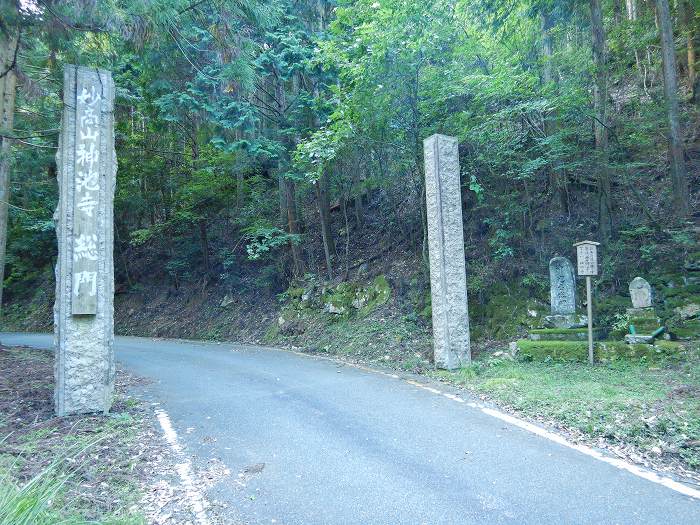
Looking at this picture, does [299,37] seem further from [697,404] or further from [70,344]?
[697,404]

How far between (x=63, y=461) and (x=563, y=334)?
973cm

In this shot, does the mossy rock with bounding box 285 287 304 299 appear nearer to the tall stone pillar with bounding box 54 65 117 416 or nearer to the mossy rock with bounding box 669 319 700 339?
the tall stone pillar with bounding box 54 65 117 416

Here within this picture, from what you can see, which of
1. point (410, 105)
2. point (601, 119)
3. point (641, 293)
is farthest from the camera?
point (410, 105)

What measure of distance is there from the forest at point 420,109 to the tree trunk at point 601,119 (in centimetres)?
4

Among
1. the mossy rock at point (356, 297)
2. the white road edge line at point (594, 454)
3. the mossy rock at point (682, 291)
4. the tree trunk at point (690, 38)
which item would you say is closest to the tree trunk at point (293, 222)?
the mossy rock at point (356, 297)

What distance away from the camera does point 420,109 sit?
43.3ft

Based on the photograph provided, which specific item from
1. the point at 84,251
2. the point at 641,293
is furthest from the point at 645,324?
the point at 84,251

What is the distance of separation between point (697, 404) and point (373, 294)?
381 inches

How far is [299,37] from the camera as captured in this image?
615 inches

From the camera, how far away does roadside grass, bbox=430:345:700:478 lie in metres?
5.45

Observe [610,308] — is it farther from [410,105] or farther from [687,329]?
[410,105]

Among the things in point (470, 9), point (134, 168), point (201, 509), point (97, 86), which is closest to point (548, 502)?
point (201, 509)

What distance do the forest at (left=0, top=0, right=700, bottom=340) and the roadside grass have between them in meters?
3.90

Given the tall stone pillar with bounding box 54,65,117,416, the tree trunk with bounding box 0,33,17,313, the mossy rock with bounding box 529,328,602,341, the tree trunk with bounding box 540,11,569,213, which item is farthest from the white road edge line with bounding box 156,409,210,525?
the tree trunk with bounding box 540,11,569,213
